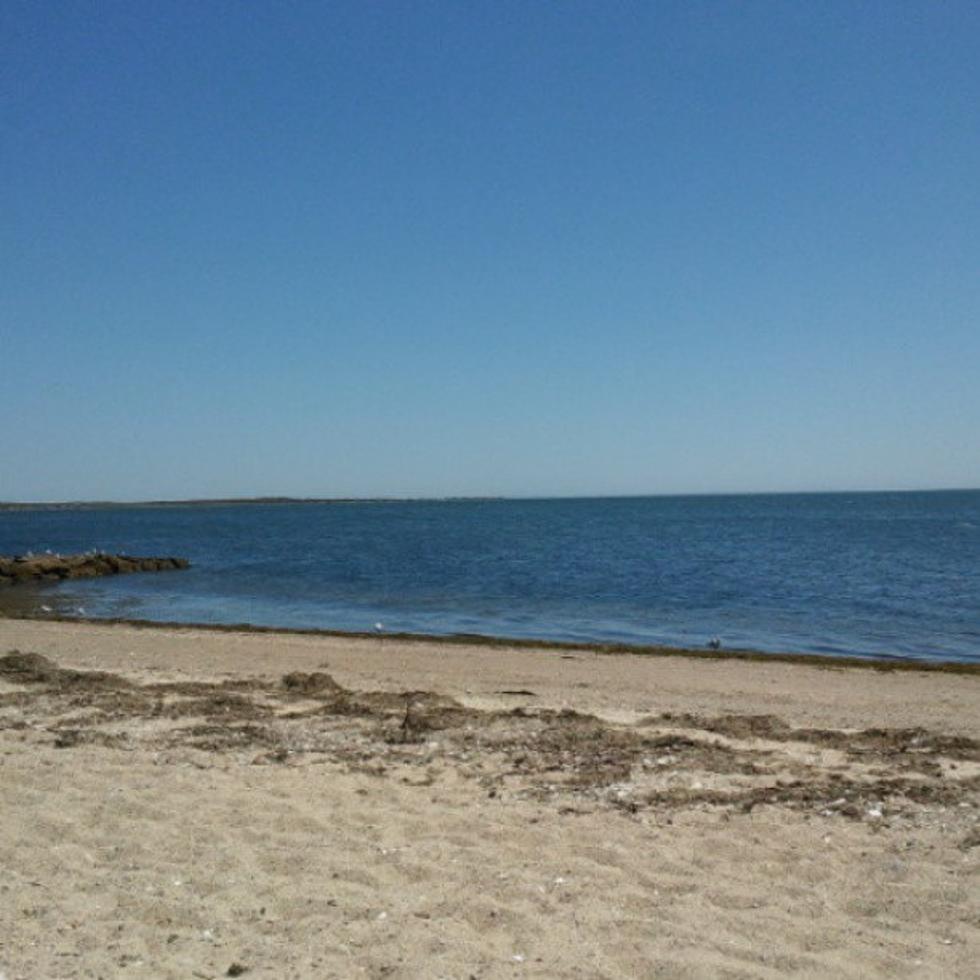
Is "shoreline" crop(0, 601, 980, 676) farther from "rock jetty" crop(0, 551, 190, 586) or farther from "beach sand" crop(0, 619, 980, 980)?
"rock jetty" crop(0, 551, 190, 586)

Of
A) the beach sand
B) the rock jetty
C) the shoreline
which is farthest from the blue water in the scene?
the beach sand

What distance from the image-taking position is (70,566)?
135 feet

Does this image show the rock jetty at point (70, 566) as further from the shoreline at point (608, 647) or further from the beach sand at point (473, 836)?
the beach sand at point (473, 836)

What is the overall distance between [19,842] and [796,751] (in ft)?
22.8

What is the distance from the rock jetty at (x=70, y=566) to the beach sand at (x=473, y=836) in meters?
30.2

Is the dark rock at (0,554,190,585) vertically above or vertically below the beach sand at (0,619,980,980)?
below

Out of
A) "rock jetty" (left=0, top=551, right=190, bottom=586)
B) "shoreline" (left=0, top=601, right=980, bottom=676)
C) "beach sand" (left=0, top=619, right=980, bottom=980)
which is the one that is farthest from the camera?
"rock jetty" (left=0, top=551, right=190, bottom=586)

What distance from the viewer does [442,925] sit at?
493 cm

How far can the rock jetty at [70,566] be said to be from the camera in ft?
126

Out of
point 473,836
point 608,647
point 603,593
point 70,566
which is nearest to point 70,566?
point 70,566

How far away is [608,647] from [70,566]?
30.9 meters

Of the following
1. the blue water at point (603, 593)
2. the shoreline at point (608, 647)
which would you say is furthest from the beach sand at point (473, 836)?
the blue water at point (603, 593)

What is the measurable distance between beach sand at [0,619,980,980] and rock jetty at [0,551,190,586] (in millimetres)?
30191

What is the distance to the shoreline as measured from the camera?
17.2m
